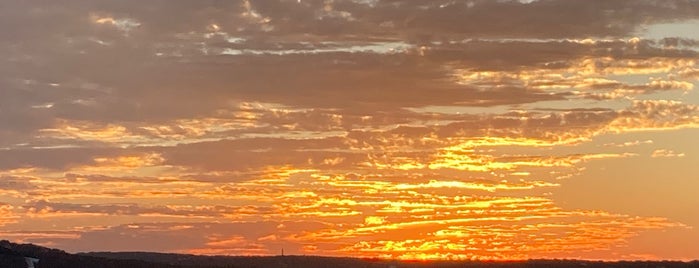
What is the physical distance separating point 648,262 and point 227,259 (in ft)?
168

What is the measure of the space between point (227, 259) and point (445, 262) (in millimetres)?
32968

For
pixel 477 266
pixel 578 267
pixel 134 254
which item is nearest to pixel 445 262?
pixel 477 266

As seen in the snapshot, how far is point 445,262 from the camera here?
385ft

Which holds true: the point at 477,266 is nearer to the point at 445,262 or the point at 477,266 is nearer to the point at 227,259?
the point at 445,262

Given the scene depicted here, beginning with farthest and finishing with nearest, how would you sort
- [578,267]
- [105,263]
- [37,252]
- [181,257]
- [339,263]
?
1. [181,257]
2. [339,263]
3. [578,267]
4. [37,252]
5. [105,263]

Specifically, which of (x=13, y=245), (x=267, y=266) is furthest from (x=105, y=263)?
(x=267, y=266)

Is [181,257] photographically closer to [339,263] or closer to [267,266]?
[339,263]

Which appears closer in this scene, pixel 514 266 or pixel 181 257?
pixel 514 266

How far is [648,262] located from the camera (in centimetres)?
10981

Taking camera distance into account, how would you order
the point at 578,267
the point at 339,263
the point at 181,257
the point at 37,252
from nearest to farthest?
the point at 37,252 < the point at 578,267 < the point at 339,263 < the point at 181,257

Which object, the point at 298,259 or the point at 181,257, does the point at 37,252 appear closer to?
the point at 298,259

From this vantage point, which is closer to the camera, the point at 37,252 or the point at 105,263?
the point at 105,263


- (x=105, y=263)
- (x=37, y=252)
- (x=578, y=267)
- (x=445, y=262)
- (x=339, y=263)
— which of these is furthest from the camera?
(x=339, y=263)

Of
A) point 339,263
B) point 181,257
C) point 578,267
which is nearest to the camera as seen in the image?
point 578,267
